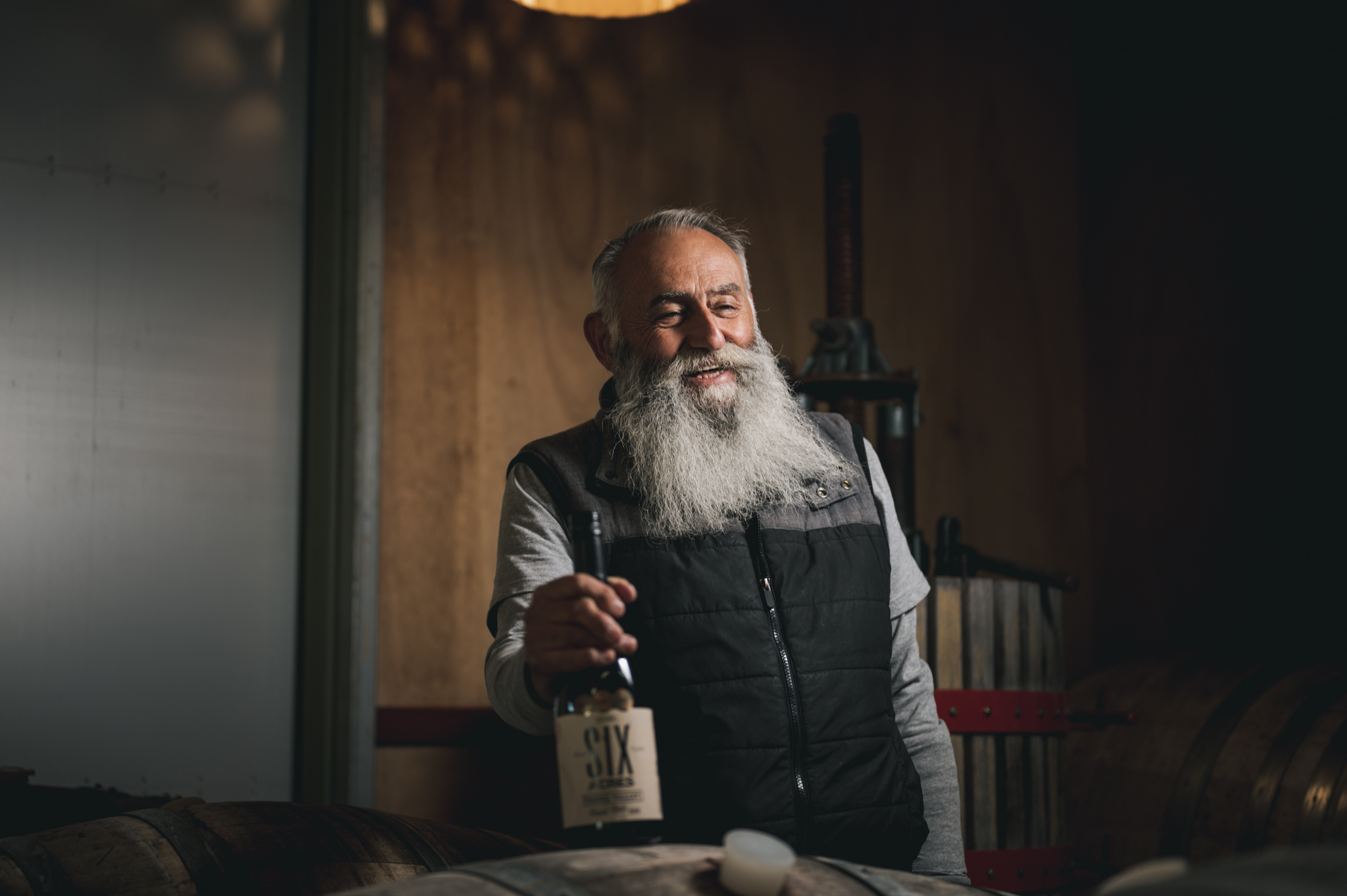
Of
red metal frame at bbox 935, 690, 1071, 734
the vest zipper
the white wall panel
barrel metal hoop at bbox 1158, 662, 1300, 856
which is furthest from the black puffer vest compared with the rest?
the white wall panel

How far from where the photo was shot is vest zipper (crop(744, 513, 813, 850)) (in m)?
1.64

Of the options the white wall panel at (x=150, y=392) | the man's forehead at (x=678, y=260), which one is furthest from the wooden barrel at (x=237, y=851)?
the white wall panel at (x=150, y=392)

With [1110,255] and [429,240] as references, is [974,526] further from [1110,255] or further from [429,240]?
[429,240]

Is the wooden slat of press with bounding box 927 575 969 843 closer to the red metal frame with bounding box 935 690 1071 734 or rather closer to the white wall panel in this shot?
the red metal frame with bounding box 935 690 1071 734

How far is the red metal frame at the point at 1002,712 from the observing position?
234cm

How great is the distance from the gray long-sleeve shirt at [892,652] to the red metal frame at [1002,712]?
39cm

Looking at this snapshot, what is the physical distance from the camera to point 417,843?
1.66m

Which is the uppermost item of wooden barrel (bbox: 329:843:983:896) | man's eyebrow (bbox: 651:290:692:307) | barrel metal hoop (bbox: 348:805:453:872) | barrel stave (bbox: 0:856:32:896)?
man's eyebrow (bbox: 651:290:692:307)

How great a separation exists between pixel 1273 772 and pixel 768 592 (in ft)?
5.59

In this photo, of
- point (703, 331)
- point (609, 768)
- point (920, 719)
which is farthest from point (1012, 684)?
point (609, 768)

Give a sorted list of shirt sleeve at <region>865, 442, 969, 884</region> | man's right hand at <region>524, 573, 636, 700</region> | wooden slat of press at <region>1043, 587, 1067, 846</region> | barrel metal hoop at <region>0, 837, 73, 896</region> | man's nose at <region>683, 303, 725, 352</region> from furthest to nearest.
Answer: wooden slat of press at <region>1043, 587, 1067, 846</region> < man's nose at <region>683, 303, 725, 352</region> < shirt sleeve at <region>865, 442, 969, 884</region> < barrel metal hoop at <region>0, 837, 73, 896</region> < man's right hand at <region>524, 573, 636, 700</region>

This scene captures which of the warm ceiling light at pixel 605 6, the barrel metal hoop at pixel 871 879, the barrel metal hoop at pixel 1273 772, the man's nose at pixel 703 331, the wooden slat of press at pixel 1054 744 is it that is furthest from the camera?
the warm ceiling light at pixel 605 6

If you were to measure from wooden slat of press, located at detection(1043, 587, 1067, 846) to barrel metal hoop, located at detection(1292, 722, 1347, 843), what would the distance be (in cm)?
56

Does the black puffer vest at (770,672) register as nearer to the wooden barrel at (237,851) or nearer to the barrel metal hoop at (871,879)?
the wooden barrel at (237,851)
